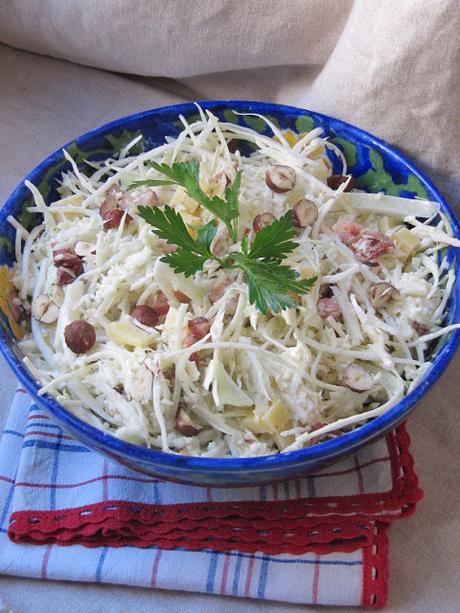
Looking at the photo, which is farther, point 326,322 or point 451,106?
point 451,106

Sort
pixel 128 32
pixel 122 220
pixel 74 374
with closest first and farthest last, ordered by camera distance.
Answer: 1. pixel 74 374
2. pixel 122 220
3. pixel 128 32

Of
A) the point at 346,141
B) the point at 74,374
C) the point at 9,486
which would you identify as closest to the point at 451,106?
the point at 346,141

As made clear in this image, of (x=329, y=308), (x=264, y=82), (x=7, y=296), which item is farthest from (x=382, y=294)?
(x=264, y=82)

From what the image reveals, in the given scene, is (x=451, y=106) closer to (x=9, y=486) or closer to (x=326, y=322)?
(x=326, y=322)

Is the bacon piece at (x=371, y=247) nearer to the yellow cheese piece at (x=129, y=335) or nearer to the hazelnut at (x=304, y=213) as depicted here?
the hazelnut at (x=304, y=213)

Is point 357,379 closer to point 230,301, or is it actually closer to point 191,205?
point 230,301

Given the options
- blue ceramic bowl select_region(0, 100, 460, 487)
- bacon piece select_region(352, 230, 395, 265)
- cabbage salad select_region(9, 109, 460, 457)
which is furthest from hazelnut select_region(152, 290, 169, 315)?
bacon piece select_region(352, 230, 395, 265)

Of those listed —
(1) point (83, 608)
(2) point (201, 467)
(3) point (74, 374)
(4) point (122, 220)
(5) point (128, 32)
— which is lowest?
(1) point (83, 608)
